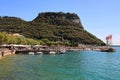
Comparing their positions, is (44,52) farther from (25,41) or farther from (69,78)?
(69,78)

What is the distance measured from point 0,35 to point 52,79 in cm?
7488

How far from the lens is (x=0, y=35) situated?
116438mm

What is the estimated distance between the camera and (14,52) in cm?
12019

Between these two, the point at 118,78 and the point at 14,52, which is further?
the point at 14,52

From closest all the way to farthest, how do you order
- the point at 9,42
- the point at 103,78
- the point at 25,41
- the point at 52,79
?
the point at 52,79, the point at 103,78, the point at 9,42, the point at 25,41

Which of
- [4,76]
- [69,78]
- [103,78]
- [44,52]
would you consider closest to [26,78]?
[4,76]

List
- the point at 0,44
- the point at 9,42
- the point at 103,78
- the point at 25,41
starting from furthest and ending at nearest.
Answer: the point at 25,41 < the point at 9,42 < the point at 0,44 < the point at 103,78

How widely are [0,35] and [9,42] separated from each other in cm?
2175

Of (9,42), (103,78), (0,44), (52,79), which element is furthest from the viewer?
(9,42)

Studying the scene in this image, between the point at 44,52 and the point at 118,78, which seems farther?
the point at 44,52

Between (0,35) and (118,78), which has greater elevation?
(0,35)

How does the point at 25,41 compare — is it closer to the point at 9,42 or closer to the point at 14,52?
the point at 9,42

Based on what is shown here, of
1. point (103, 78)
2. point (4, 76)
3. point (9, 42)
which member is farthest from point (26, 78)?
point (9, 42)

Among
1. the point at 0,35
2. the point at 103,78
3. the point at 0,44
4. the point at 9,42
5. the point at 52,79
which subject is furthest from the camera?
the point at 9,42
